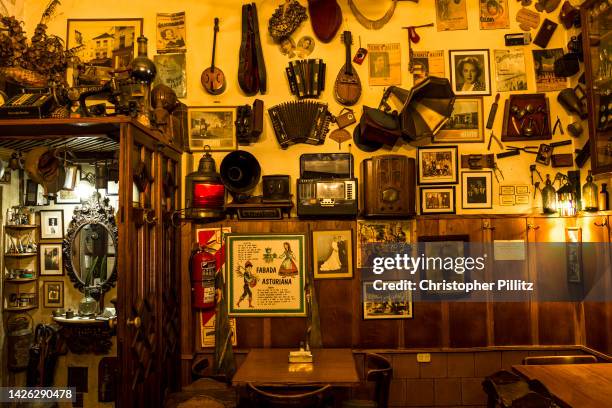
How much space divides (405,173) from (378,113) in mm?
557

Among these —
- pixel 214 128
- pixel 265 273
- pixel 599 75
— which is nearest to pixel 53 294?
pixel 265 273

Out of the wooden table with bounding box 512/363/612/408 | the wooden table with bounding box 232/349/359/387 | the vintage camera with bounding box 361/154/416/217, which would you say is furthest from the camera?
the vintage camera with bounding box 361/154/416/217

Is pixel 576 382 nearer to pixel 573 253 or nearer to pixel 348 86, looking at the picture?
pixel 573 253

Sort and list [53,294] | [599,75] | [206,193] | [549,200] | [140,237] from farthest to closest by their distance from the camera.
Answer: [53,294] < [549,200] < [206,193] < [599,75] < [140,237]

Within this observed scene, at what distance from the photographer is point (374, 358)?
12.0ft

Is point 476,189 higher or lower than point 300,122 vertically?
lower

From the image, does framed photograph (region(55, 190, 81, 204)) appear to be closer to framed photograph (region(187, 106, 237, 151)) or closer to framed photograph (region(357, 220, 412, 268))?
framed photograph (region(187, 106, 237, 151))

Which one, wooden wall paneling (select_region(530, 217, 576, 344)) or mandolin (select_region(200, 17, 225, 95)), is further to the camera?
mandolin (select_region(200, 17, 225, 95))

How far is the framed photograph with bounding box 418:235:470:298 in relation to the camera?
12.5 feet

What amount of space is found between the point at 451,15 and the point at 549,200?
A: 1.84 meters

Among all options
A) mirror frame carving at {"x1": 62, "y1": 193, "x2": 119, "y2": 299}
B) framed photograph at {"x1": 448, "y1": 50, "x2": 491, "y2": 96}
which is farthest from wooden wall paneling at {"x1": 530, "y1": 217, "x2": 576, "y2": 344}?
mirror frame carving at {"x1": 62, "y1": 193, "x2": 119, "y2": 299}

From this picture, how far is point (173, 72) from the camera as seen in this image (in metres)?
4.01

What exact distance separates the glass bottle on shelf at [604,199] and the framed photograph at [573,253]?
274 mm

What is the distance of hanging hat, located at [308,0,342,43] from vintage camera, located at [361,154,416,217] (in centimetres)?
123
